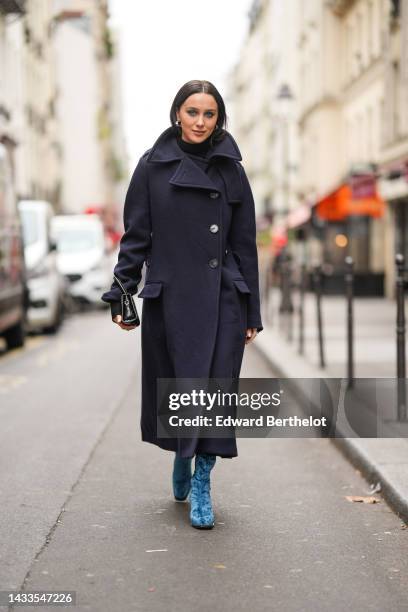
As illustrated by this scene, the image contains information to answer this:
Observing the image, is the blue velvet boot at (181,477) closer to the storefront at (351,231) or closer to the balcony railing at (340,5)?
the storefront at (351,231)

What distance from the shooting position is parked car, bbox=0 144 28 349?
15.5 metres

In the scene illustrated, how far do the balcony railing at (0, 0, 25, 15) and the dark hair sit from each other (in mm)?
33022

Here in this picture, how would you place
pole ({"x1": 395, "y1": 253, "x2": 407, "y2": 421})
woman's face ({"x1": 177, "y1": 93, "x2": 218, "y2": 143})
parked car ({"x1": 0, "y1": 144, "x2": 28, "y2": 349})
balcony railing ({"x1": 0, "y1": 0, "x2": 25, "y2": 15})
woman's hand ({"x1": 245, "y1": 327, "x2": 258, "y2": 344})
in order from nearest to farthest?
woman's face ({"x1": 177, "y1": 93, "x2": 218, "y2": 143})
woman's hand ({"x1": 245, "y1": 327, "x2": 258, "y2": 344})
pole ({"x1": 395, "y1": 253, "x2": 407, "y2": 421})
parked car ({"x1": 0, "y1": 144, "x2": 28, "y2": 349})
balcony railing ({"x1": 0, "y1": 0, "x2": 25, "y2": 15})

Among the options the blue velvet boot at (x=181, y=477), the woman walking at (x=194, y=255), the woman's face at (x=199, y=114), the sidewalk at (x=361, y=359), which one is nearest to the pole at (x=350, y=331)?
the sidewalk at (x=361, y=359)

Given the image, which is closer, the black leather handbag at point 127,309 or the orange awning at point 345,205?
the black leather handbag at point 127,309

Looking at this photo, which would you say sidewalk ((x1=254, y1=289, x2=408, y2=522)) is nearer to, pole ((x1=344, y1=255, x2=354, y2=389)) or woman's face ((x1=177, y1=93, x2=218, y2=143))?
pole ((x1=344, y1=255, x2=354, y2=389))

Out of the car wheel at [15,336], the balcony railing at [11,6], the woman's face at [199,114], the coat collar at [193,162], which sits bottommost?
the car wheel at [15,336]

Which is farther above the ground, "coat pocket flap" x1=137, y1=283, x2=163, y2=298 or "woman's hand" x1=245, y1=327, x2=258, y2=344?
"coat pocket flap" x1=137, y1=283, x2=163, y2=298

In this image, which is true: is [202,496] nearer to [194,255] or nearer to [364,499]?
[194,255]

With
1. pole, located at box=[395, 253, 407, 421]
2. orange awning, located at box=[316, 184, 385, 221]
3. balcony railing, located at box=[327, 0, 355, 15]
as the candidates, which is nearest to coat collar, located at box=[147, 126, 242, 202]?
pole, located at box=[395, 253, 407, 421]

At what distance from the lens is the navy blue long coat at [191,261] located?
542 centimetres

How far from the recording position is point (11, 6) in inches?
1501

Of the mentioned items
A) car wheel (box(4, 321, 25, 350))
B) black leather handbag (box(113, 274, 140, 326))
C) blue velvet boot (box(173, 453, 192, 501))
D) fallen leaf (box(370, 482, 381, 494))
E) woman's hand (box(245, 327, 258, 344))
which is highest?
black leather handbag (box(113, 274, 140, 326))

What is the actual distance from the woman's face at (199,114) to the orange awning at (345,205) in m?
26.1
